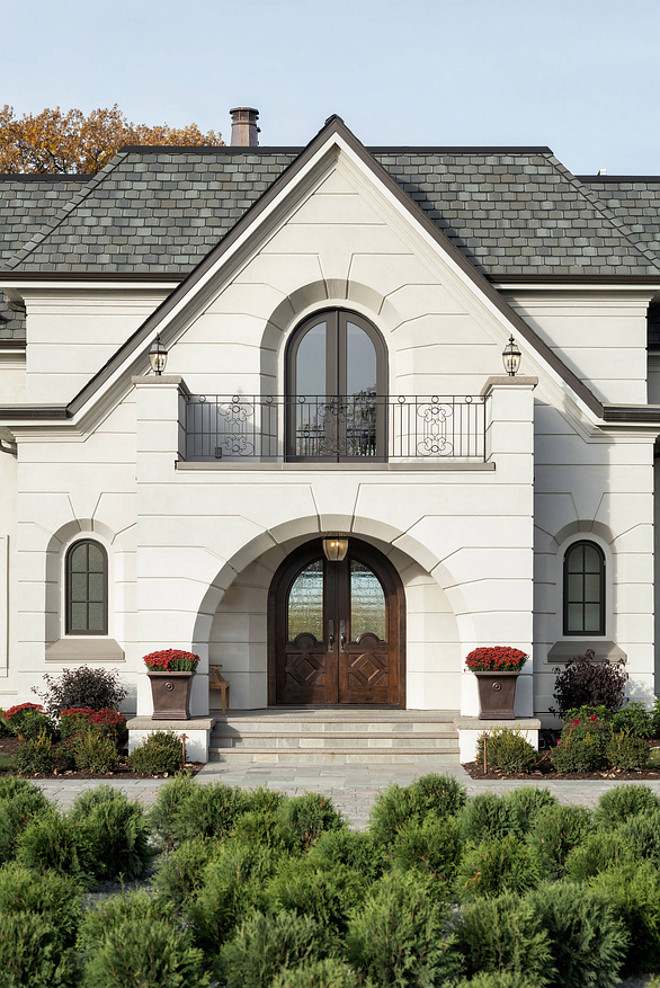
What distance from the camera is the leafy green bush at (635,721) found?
46.5 feet

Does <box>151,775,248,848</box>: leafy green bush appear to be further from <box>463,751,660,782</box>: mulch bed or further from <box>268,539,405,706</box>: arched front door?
<box>268,539,405,706</box>: arched front door

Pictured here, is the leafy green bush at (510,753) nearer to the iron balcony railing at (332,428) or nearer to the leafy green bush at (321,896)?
the iron balcony railing at (332,428)

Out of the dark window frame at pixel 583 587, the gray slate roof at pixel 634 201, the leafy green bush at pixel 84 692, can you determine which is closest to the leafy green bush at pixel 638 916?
the dark window frame at pixel 583 587

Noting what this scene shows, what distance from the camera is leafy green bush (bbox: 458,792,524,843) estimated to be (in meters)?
8.85

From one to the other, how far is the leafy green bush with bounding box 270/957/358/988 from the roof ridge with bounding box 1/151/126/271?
43.3 feet

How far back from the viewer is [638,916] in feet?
22.9

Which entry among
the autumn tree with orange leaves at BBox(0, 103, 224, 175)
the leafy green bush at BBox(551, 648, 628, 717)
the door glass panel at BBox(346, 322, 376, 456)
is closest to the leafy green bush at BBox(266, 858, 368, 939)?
A: the leafy green bush at BBox(551, 648, 628, 717)

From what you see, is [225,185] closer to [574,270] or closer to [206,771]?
[574,270]

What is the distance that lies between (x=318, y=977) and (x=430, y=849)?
8.64 ft

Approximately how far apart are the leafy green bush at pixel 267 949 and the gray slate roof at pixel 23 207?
1332 centimetres

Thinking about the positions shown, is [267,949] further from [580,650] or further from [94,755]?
[580,650]

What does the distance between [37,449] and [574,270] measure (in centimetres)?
848

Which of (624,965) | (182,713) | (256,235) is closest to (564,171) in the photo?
(256,235)

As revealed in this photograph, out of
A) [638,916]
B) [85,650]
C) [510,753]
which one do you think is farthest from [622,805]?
[85,650]
